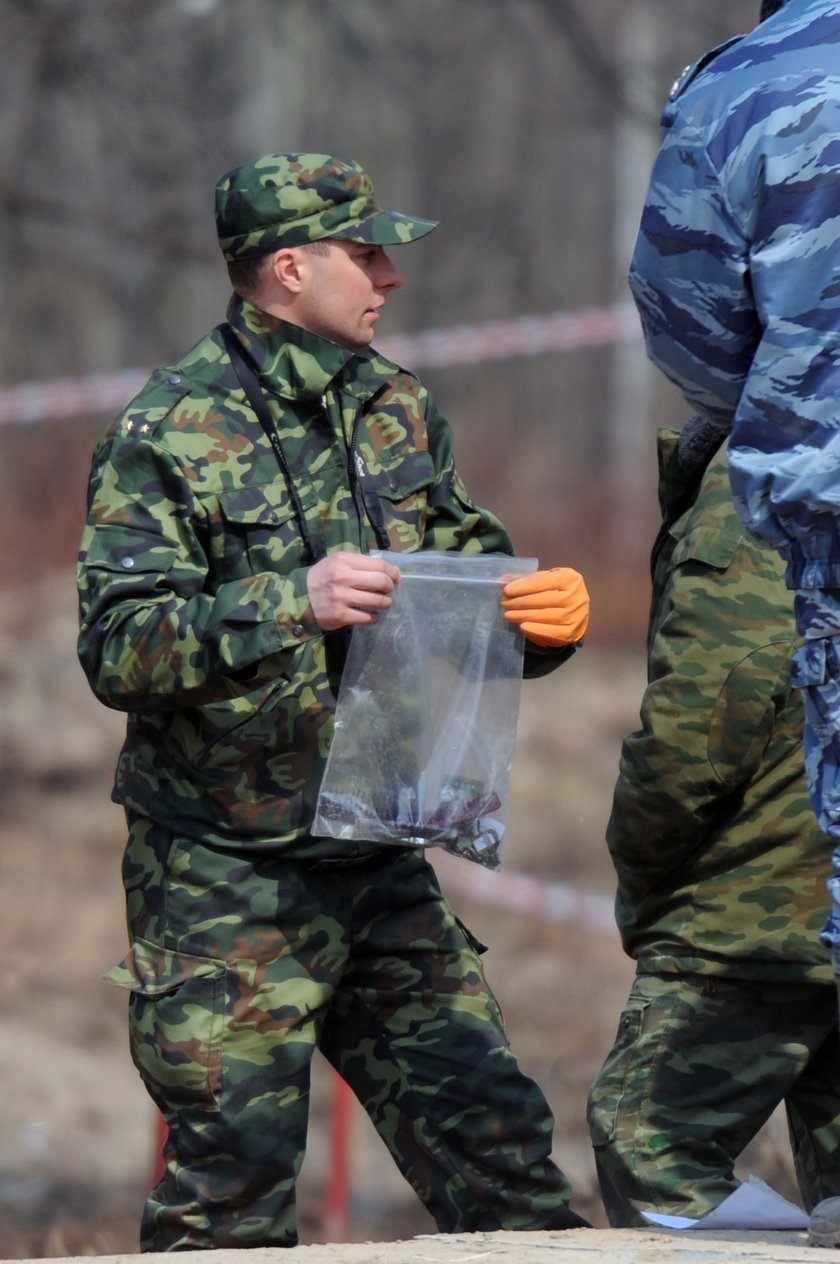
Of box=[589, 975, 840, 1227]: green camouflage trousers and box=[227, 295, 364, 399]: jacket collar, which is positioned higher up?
box=[227, 295, 364, 399]: jacket collar

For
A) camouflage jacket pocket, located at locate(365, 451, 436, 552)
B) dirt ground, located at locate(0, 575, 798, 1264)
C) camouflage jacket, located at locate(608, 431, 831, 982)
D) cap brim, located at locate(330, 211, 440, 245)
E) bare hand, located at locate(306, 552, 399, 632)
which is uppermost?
cap brim, located at locate(330, 211, 440, 245)

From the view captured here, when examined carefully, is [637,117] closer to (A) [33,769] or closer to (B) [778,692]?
(A) [33,769]

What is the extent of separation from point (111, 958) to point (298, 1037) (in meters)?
5.79

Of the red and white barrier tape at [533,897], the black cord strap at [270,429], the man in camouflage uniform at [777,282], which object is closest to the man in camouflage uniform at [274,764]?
the black cord strap at [270,429]

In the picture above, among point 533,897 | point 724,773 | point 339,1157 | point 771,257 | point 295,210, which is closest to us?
point 771,257

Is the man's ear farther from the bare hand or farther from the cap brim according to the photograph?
the bare hand

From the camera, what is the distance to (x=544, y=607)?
328 centimetres

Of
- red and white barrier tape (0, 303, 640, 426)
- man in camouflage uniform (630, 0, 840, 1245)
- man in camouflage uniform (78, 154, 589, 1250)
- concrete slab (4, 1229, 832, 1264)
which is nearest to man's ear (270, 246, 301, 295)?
man in camouflage uniform (78, 154, 589, 1250)

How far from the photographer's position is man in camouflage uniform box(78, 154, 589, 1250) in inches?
126

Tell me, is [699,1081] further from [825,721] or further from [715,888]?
[825,721]

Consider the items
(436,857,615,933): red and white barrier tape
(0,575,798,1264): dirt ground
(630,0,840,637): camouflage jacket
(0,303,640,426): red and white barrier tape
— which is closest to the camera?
(630,0,840,637): camouflage jacket

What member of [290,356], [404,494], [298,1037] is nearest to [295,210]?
[290,356]

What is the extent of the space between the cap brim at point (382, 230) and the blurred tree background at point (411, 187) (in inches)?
325

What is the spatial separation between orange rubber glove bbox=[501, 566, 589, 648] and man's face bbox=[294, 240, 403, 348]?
533 mm
